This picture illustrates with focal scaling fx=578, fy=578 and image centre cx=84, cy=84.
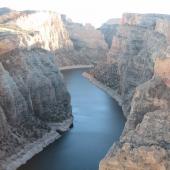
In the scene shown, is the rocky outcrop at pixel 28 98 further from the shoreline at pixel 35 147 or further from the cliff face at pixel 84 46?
the cliff face at pixel 84 46

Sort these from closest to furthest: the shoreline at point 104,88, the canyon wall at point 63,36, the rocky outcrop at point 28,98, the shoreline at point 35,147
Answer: the shoreline at point 35,147
the rocky outcrop at point 28,98
the shoreline at point 104,88
the canyon wall at point 63,36

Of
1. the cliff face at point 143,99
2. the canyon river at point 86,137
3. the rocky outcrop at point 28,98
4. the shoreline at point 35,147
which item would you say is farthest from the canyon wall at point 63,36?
the shoreline at point 35,147

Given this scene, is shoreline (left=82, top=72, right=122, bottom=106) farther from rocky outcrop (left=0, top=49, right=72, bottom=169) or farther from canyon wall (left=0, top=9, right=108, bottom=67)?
rocky outcrop (left=0, top=49, right=72, bottom=169)

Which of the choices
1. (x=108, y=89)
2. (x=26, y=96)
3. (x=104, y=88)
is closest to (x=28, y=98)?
(x=26, y=96)

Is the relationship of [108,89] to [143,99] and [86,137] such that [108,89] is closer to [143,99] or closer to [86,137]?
[86,137]

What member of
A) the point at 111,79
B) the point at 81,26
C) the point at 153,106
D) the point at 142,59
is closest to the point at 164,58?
the point at 153,106
